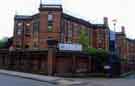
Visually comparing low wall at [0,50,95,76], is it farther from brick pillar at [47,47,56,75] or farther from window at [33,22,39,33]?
window at [33,22,39,33]

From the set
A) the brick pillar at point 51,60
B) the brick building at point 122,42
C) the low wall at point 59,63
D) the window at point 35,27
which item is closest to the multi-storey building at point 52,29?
the window at point 35,27

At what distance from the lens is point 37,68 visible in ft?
115

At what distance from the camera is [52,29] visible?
63.5 m

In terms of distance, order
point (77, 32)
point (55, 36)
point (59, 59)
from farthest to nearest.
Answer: point (77, 32)
point (55, 36)
point (59, 59)

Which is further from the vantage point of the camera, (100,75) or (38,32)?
(38,32)

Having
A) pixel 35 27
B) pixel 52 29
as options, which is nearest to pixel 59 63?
pixel 52 29

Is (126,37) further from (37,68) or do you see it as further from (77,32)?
(37,68)

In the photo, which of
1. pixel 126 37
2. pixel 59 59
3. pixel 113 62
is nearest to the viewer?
pixel 59 59

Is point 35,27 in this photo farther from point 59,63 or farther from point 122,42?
point 122,42

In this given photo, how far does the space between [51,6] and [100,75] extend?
1249 inches

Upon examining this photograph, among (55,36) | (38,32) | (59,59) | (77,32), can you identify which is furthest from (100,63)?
(77,32)

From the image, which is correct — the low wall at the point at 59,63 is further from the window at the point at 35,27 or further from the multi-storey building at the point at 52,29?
the window at the point at 35,27

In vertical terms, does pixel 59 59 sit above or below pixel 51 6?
below

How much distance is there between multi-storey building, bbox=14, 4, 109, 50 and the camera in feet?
208
